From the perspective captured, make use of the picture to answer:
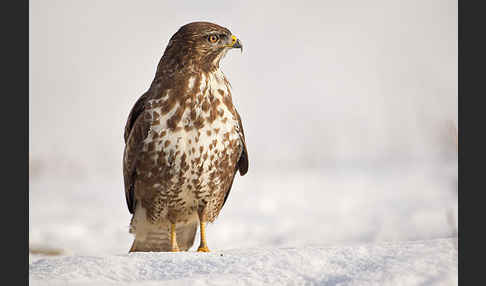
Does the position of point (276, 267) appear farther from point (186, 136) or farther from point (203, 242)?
point (186, 136)

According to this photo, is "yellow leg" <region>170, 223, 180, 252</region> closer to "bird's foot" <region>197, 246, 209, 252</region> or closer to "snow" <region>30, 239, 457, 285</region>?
"bird's foot" <region>197, 246, 209, 252</region>

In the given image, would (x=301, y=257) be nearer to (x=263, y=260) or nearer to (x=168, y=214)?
(x=263, y=260)

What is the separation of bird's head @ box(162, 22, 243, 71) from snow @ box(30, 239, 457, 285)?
5.34 feet

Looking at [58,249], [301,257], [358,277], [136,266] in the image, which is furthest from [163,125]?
[58,249]

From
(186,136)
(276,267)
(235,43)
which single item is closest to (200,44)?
(235,43)

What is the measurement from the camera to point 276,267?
12.8 feet

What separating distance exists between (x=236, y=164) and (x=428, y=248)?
1.82m

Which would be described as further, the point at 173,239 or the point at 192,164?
the point at 173,239

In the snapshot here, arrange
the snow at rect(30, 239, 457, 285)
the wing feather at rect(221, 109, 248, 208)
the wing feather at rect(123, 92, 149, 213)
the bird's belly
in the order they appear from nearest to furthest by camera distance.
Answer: the snow at rect(30, 239, 457, 285) → the bird's belly → the wing feather at rect(123, 92, 149, 213) → the wing feather at rect(221, 109, 248, 208)

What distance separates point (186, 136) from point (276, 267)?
139 cm

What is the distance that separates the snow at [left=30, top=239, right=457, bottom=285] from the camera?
3.72 m

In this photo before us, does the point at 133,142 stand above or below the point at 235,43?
below

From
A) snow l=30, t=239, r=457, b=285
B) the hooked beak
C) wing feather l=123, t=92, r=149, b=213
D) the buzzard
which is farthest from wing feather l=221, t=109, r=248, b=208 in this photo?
snow l=30, t=239, r=457, b=285

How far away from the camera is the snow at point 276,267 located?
12.2 feet
